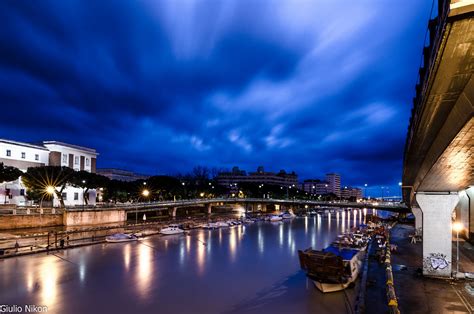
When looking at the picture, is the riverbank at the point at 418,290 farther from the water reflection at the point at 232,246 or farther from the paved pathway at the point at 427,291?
the water reflection at the point at 232,246

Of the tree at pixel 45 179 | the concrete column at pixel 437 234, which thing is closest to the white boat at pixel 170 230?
the tree at pixel 45 179

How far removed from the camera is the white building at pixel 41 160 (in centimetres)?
7288

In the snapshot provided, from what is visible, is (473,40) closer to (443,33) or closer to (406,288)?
(443,33)

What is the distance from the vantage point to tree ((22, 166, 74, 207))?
69375 millimetres

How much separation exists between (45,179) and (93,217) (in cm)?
1358

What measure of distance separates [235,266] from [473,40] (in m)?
33.7

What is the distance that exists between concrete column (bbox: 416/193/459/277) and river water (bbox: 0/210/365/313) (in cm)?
602

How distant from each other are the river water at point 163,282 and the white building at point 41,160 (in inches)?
1668

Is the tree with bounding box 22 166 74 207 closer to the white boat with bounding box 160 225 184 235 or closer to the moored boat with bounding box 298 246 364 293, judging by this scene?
the white boat with bounding box 160 225 184 235

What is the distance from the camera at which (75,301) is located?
75.0ft

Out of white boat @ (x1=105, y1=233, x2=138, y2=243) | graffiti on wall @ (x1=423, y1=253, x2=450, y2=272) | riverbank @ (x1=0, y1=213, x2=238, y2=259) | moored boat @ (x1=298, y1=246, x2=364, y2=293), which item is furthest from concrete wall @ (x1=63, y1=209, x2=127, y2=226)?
graffiti on wall @ (x1=423, y1=253, x2=450, y2=272)

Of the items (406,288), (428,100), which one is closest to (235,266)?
(406,288)

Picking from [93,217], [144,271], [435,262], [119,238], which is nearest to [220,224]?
[93,217]

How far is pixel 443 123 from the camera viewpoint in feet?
37.8
